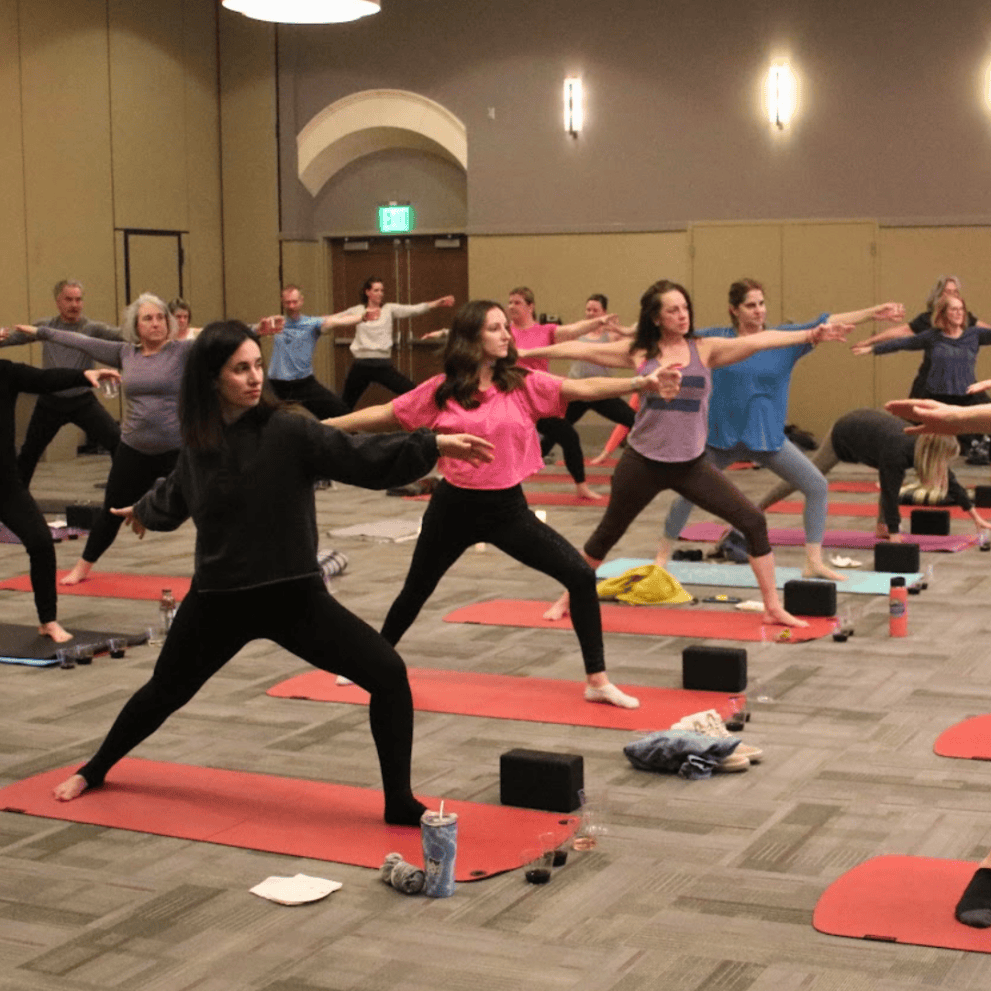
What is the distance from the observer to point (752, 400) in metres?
7.76

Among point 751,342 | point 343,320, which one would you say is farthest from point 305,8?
point 751,342

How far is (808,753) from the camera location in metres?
5.11

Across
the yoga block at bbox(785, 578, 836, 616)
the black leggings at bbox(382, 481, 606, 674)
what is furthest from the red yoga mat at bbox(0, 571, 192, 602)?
the yoga block at bbox(785, 578, 836, 616)

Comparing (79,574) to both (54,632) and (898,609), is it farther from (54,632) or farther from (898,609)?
(898,609)

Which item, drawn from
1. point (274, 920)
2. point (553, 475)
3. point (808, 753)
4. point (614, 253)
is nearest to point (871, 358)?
point (614, 253)

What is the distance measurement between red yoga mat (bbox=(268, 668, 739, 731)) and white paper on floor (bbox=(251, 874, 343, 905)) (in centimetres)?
166

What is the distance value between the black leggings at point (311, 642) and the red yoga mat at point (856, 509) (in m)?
6.33

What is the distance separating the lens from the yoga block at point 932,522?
950 centimetres

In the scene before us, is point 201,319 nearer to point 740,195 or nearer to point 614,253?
point 614,253

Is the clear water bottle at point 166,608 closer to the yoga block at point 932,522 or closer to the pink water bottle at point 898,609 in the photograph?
the pink water bottle at point 898,609

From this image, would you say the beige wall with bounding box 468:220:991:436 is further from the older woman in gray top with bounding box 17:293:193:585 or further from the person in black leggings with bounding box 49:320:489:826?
the person in black leggings with bounding box 49:320:489:826

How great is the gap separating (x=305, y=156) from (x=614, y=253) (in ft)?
10.8

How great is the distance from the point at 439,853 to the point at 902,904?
1065mm

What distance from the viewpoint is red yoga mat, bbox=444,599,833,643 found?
683 cm
